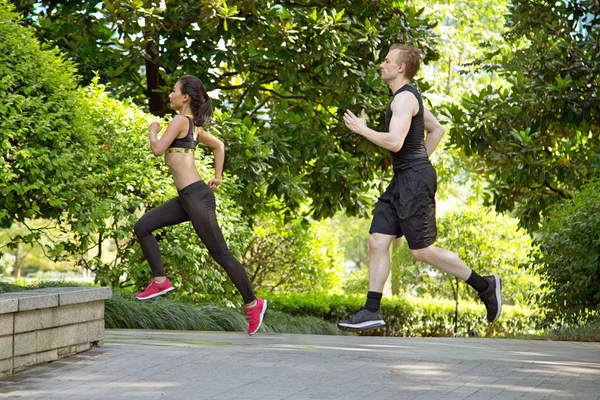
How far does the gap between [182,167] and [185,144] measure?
185 mm

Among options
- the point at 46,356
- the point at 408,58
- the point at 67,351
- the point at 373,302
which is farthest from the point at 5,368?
the point at 408,58

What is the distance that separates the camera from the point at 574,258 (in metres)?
11.2

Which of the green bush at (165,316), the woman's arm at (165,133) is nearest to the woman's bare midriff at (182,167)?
the woman's arm at (165,133)

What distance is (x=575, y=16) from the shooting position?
14.1 metres

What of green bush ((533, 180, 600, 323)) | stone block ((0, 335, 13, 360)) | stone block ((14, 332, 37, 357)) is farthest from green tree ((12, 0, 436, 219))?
stone block ((0, 335, 13, 360))

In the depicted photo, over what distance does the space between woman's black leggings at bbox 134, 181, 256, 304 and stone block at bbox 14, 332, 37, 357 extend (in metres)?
1.69

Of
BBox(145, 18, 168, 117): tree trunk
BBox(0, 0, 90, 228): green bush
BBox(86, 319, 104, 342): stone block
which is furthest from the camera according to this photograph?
BBox(145, 18, 168, 117): tree trunk

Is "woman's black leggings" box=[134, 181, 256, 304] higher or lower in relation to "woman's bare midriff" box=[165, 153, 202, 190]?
lower

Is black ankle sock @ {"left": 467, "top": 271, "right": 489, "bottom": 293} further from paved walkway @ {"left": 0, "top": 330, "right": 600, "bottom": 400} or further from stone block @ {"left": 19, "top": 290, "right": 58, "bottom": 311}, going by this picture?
stone block @ {"left": 19, "top": 290, "right": 58, "bottom": 311}

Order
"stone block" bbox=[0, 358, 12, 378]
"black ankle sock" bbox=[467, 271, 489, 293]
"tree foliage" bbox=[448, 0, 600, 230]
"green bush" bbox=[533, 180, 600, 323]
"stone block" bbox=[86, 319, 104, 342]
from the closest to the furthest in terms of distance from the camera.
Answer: "stone block" bbox=[0, 358, 12, 378] → "stone block" bbox=[86, 319, 104, 342] → "black ankle sock" bbox=[467, 271, 489, 293] → "green bush" bbox=[533, 180, 600, 323] → "tree foliage" bbox=[448, 0, 600, 230]

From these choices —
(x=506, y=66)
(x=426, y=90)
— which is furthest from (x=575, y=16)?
(x=426, y=90)

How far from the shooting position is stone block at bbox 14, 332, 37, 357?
217 inches

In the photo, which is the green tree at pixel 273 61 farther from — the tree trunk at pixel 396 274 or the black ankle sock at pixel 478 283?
the tree trunk at pixel 396 274

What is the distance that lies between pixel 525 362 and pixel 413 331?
1257cm
